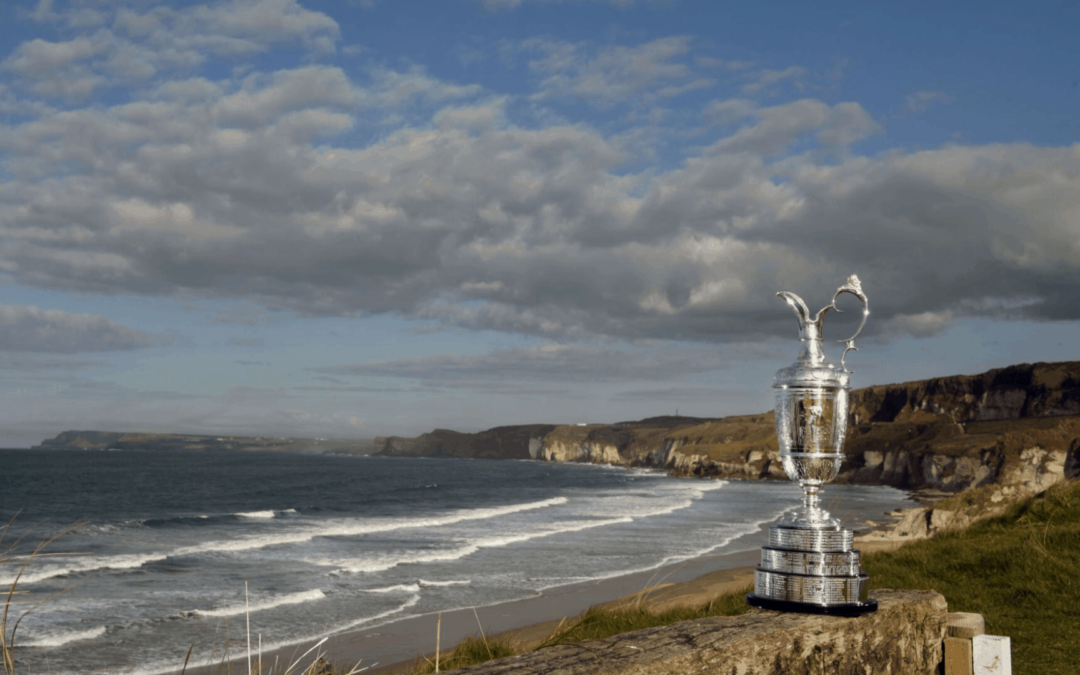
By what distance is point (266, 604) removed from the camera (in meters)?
15.3

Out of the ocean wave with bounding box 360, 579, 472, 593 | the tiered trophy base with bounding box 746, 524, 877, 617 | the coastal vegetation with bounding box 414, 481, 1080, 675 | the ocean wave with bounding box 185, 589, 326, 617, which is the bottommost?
the ocean wave with bounding box 360, 579, 472, 593

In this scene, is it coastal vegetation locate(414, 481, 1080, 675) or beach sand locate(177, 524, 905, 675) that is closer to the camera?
coastal vegetation locate(414, 481, 1080, 675)

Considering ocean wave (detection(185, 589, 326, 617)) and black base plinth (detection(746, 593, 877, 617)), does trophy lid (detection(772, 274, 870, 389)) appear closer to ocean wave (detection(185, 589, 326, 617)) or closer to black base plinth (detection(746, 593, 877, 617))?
black base plinth (detection(746, 593, 877, 617))

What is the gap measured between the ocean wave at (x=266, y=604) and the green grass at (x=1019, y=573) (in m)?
10.9

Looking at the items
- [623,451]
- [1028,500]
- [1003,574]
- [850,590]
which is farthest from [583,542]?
[623,451]

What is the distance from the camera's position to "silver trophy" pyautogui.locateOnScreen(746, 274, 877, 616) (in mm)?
3398

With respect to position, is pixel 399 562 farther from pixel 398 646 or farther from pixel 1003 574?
pixel 1003 574

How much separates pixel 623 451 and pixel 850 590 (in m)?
157

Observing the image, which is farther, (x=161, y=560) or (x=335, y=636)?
Answer: (x=161, y=560)

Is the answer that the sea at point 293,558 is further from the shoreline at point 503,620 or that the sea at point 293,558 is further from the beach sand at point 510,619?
the beach sand at point 510,619

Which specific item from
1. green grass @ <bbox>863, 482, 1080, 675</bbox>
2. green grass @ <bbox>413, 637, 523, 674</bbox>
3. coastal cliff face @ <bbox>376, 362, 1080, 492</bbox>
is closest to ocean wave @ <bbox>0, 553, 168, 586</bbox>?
green grass @ <bbox>413, 637, 523, 674</bbox>

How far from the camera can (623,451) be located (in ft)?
518

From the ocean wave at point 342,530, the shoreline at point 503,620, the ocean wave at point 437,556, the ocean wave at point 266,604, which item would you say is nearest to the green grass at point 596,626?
the shoreline at point 503,620

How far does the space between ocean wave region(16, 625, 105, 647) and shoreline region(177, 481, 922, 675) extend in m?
2.15
